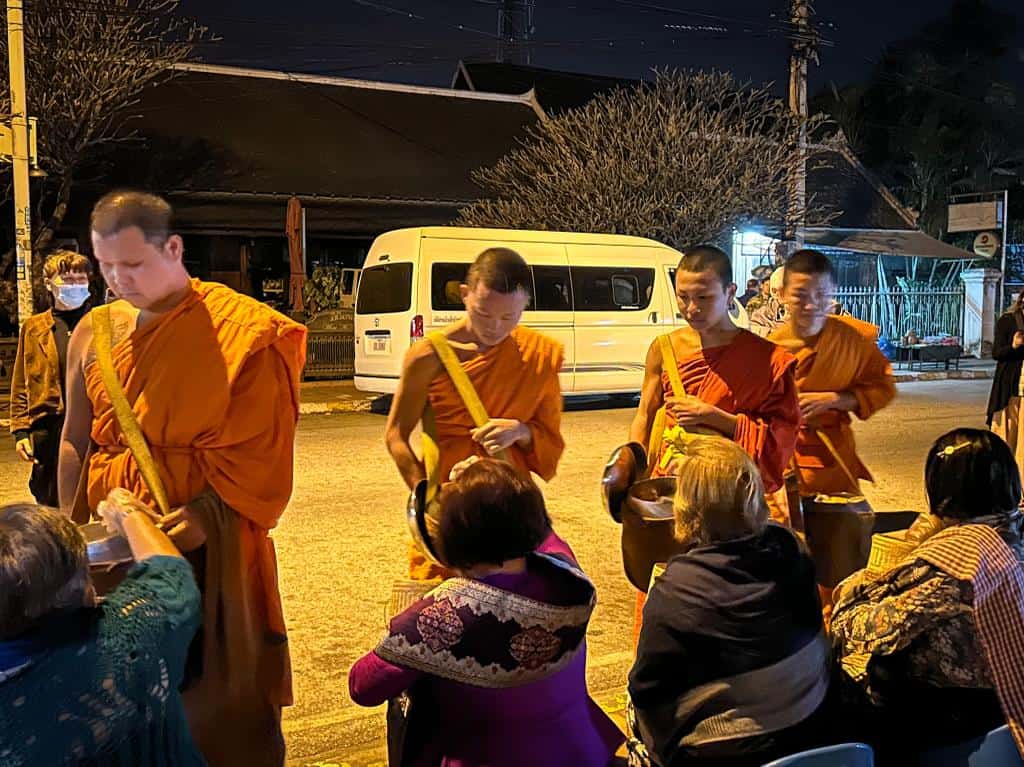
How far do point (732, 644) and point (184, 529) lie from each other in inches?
54.6

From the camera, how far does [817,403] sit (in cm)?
393

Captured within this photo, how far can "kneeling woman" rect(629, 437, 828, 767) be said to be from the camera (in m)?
2.10

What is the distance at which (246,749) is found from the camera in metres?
2.70

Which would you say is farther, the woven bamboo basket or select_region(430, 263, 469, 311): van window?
select_region(430, 263, 469, 311): van window

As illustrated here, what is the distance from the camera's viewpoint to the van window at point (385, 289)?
12375mm

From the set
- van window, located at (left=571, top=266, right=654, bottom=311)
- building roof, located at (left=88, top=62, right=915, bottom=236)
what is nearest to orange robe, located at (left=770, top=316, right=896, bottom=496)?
van window, located at (left=571, top=266, right=654, bottom=311)

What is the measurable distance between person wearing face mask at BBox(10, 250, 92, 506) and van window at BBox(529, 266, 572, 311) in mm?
8746

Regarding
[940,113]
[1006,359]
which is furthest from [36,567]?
[940,113]

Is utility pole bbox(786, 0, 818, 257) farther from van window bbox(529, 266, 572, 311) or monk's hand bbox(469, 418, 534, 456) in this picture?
monk's hand bbox(469, 418, 534, 456)

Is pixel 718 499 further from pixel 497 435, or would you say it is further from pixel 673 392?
pixel 673 392

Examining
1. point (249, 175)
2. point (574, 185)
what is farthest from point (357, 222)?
point (574, 185)

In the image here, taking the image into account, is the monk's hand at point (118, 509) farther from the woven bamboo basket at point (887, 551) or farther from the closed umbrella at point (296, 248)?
the closed umbrella at point (296, 248)

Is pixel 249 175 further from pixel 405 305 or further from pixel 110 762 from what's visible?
pixel 110 762

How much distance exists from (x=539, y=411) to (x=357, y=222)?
15888mm
